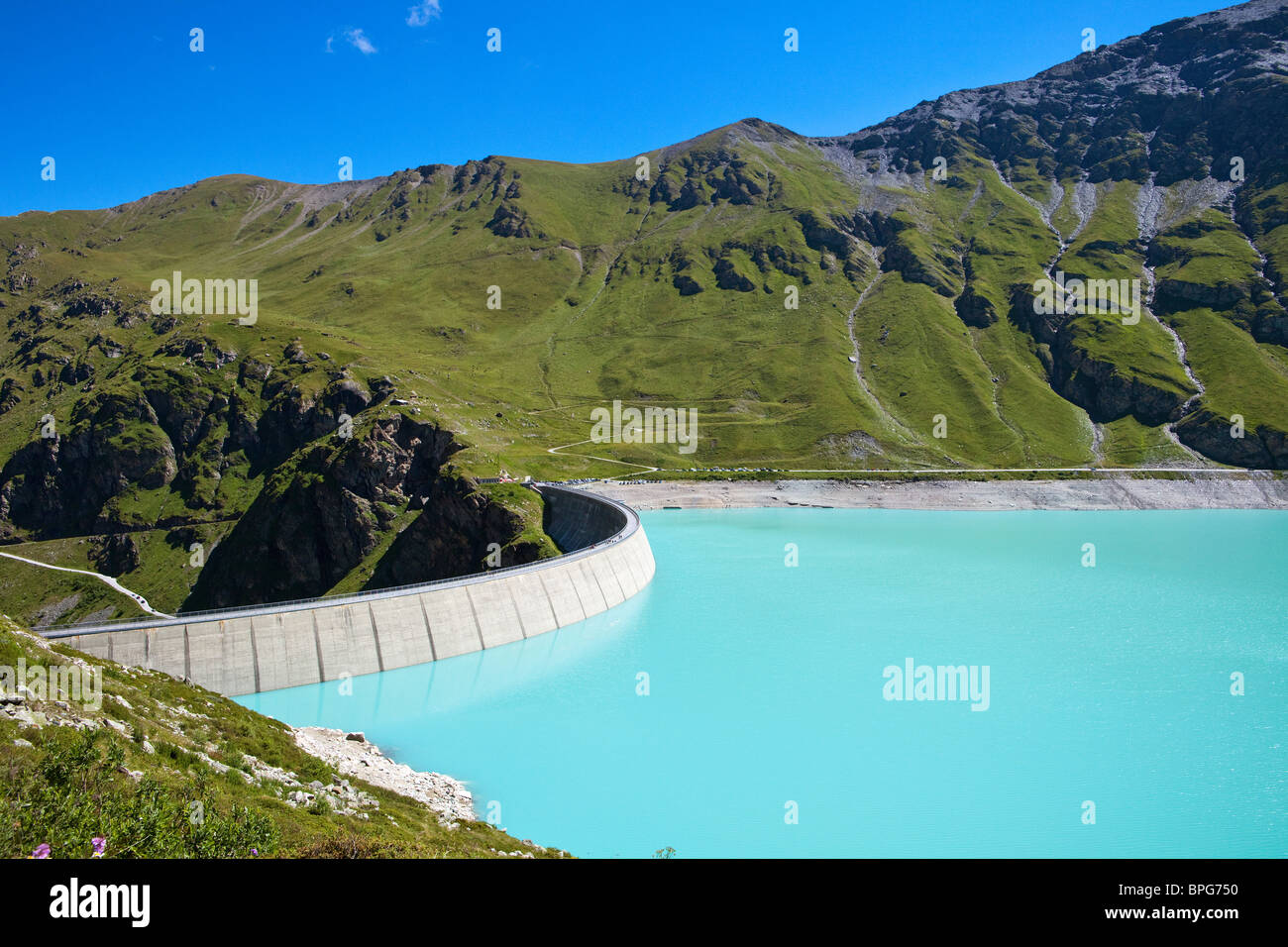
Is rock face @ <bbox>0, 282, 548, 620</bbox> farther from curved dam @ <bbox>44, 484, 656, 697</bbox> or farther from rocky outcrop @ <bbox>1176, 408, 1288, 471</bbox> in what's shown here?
rocky outcrop @ <bbox>1176, 408, 1288, 471</bbox>

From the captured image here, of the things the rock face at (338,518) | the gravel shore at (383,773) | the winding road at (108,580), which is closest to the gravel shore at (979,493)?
the rock face at (338,518)

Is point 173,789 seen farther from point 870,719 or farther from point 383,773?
point 870,719

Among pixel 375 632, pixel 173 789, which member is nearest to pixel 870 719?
pixel 375 632

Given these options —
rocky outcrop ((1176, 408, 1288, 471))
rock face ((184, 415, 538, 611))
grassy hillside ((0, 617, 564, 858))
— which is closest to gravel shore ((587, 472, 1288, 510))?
rocky outcrop ((1176, 408, 1288, 471))

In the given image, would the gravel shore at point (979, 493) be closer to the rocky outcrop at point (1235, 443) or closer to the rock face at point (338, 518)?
the rocky outcrop at point (1235, 443)
